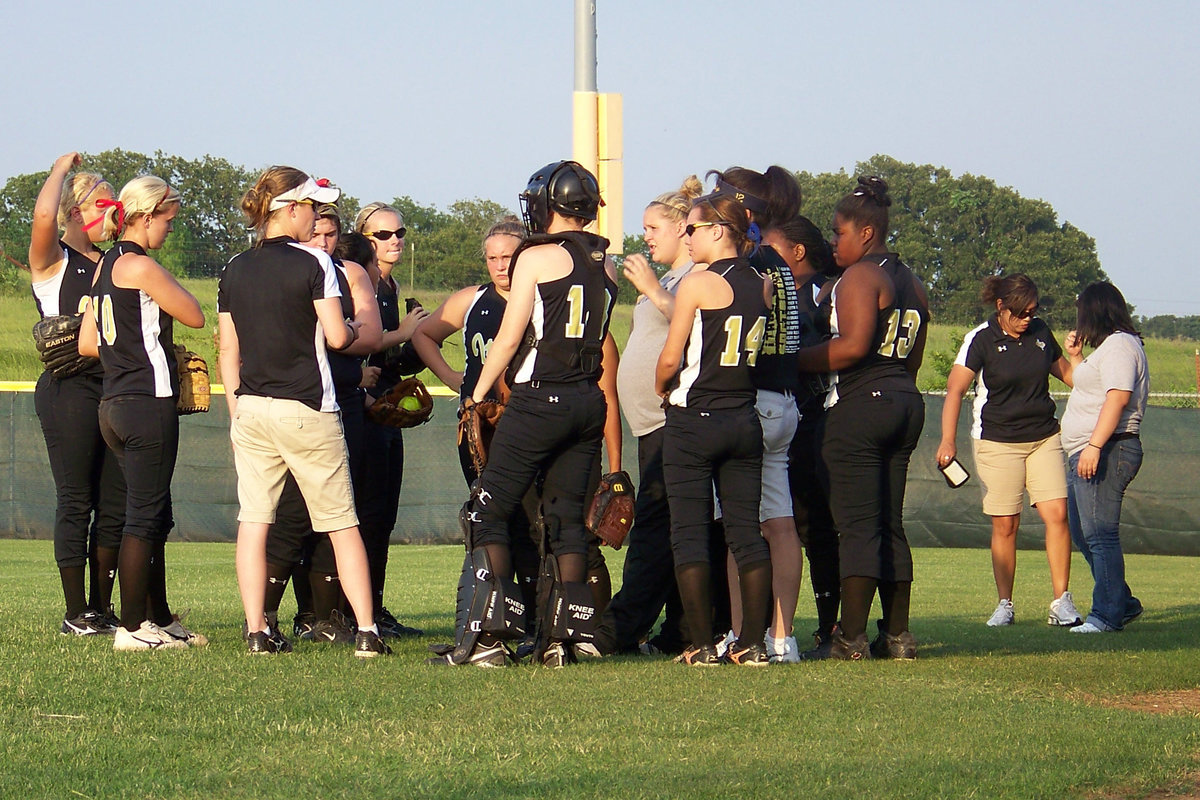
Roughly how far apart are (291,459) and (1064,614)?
4.86 meters

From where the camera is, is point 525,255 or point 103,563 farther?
point 103,563

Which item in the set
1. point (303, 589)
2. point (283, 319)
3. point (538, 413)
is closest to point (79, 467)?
point (303, 589)

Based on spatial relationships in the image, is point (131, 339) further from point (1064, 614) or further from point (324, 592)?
point (1064, 614)

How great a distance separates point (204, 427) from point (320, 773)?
1409cm

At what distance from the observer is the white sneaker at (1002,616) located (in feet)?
26.9

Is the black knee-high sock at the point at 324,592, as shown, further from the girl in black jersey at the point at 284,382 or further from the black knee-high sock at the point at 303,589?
the girl in black jersey at the point at 284,382

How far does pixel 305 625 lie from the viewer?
264 inches

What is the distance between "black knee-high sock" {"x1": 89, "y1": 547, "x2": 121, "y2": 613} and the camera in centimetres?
653

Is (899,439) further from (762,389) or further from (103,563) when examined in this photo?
(103,563)

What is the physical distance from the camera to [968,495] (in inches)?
641

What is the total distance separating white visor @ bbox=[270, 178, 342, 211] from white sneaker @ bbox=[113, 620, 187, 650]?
1897 mm

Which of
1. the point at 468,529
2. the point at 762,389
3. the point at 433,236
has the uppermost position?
the point at 433,236

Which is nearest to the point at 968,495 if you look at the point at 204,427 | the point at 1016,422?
the point at 1016,422

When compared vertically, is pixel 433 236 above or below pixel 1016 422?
above
